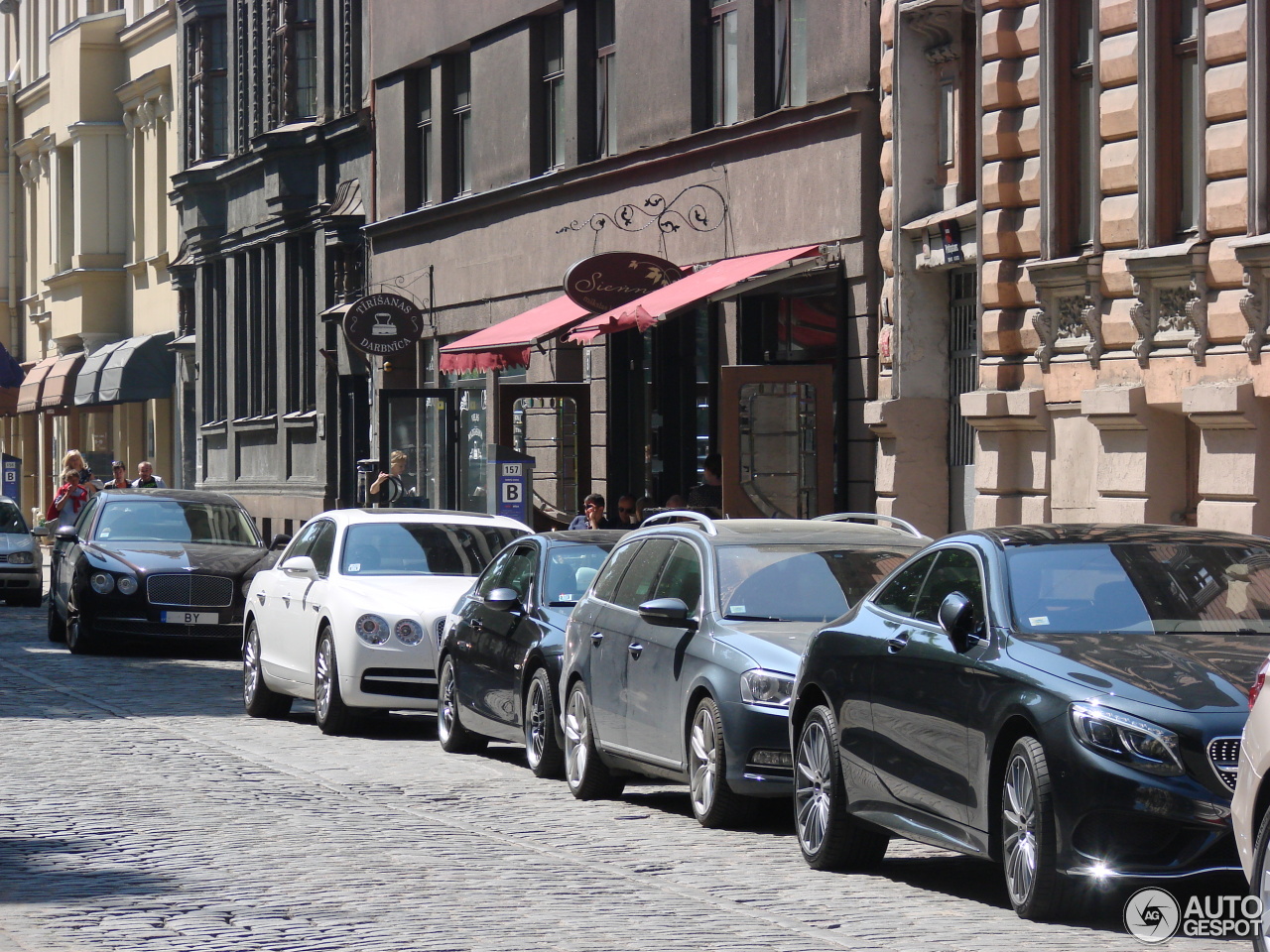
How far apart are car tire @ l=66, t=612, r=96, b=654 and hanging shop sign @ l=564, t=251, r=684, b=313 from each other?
589 centimetres

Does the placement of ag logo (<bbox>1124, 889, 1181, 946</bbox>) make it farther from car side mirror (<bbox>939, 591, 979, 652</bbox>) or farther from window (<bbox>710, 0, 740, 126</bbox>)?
window (<bbox>710, 0, 740, 126</bbox>)

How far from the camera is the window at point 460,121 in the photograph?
108 feet

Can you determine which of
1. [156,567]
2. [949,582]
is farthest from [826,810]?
[156,567]

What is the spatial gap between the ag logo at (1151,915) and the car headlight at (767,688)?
2699 mm

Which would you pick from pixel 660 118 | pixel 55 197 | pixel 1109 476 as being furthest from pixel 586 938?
pixel 55 197

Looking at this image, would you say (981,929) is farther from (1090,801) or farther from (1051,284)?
(1051,284)

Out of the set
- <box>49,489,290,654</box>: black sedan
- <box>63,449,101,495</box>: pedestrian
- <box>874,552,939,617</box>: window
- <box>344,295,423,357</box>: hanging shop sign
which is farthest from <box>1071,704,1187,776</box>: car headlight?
<box>63,449,101,495</box>: pedestrian

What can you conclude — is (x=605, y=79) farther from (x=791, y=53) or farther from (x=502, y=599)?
(x=502, y=599)

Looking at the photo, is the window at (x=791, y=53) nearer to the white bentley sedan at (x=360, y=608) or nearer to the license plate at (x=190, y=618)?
the license plate at (x=190, y=618)

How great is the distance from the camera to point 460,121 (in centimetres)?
3316

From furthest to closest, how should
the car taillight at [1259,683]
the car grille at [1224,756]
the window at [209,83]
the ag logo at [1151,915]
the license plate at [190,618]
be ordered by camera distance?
the window at [209,83], the license plate at [190,618], the ag logo at [1151,915], the car grille at [1224,756], the car taillight at [1259,683]

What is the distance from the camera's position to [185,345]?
45.8 m

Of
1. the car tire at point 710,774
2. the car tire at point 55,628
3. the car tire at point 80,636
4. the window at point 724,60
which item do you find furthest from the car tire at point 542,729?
the window at point 724,60

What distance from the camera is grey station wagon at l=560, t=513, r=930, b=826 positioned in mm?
10766
